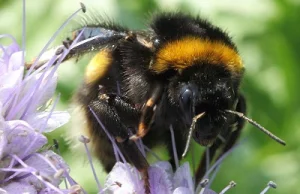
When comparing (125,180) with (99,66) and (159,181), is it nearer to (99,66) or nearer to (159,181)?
(159,181)

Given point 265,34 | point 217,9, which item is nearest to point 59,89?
point 217,9

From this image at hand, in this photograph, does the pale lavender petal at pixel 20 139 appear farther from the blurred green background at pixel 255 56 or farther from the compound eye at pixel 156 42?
the blurred green background at pixel 255 56

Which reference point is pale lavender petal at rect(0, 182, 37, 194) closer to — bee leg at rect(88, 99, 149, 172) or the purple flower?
the purple flower

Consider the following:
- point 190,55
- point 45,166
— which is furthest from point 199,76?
point 45,166

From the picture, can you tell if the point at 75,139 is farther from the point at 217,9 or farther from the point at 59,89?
the point at 217,9

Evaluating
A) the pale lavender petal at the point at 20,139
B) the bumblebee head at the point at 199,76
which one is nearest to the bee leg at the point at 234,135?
the bumblebee head at the point at 199,76

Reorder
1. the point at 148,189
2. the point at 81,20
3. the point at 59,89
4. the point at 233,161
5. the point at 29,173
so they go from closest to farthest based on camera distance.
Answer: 1. the point at 29,173
2. the point at 148,189
3. the point at 81,20
4. the point at 59,89
5. the point at 233,161
